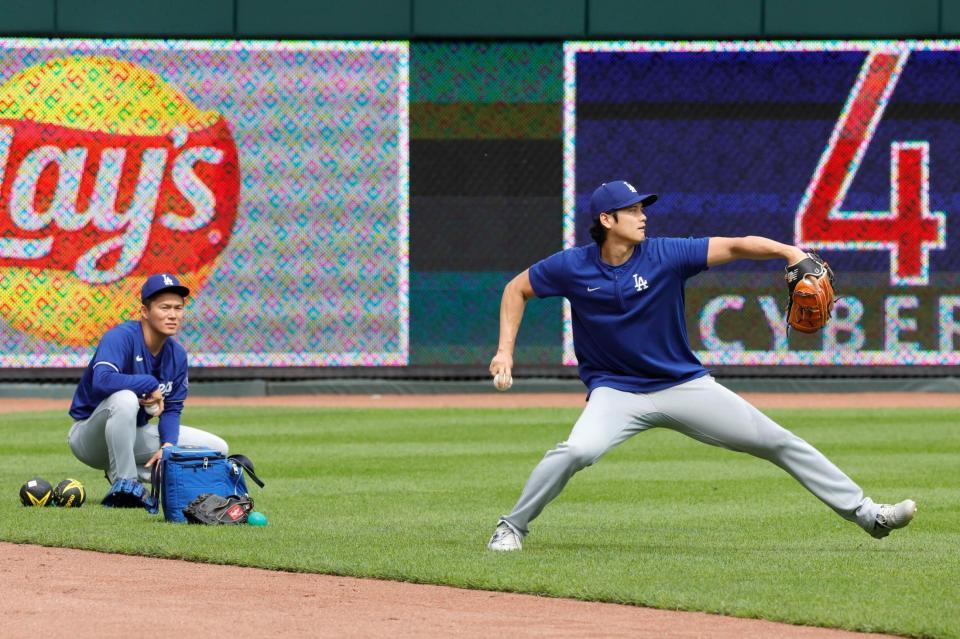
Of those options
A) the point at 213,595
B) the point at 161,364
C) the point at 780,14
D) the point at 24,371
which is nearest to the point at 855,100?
the point at 780,14

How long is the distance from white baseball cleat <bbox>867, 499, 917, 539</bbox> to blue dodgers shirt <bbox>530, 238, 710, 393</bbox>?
3.33 feet

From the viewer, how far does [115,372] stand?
9555mm

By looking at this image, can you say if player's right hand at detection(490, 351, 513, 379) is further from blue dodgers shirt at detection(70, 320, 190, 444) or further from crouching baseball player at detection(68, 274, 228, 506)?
blue dodgers shirt at detection(70, 320, 190, 444)

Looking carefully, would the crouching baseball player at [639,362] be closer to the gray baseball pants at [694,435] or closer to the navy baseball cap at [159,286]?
the gray baseball pants at [694,435]

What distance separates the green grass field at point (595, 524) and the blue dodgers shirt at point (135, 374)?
650mm

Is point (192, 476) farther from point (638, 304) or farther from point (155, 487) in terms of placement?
point (638, 304)

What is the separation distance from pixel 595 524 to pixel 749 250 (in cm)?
221

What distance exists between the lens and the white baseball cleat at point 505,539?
777 cm

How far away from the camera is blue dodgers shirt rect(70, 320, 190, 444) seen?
954 centimetres

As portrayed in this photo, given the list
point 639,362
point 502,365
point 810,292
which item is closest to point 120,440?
point 502,365

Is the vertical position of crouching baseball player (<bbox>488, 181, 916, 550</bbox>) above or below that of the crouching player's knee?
above

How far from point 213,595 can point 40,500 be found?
3.37 m

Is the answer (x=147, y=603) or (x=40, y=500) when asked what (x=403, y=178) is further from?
(x=147, y=603)

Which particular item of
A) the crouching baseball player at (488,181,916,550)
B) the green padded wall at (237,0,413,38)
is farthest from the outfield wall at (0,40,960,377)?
the crouching baseball player at (488,181,916,550)
